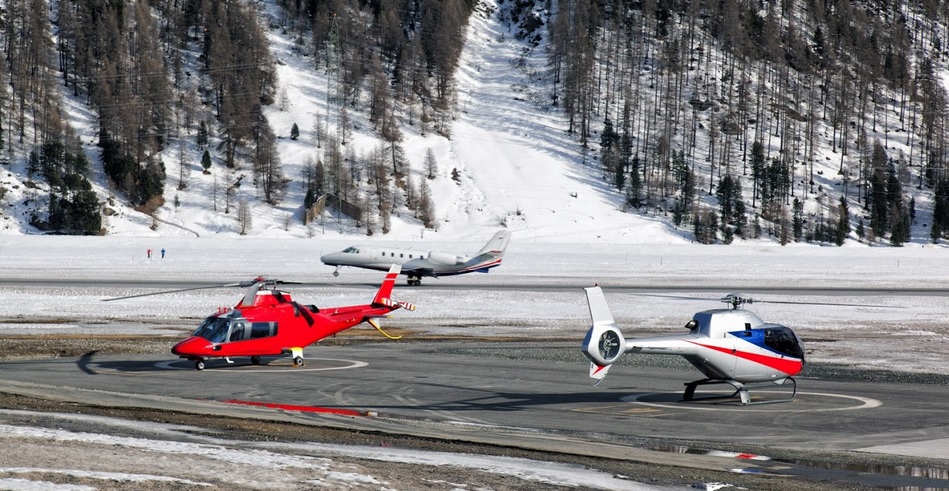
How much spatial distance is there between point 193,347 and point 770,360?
1559 centimetres

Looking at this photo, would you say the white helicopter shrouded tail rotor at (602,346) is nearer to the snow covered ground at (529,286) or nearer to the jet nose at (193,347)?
the snow covered ground at (529,286)

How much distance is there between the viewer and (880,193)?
13238 cm

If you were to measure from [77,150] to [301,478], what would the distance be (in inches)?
4347

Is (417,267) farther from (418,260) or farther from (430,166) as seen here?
(430,166)

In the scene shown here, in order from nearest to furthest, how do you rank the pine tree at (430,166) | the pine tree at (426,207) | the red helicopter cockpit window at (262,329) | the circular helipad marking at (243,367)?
the red helicopter cockpit window at (262,329)
the circular helipad marking at (243,367)
the pine tree at (426,207)
the pine tree at (430,166)

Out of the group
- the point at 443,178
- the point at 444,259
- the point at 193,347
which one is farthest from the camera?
the point at 443,178

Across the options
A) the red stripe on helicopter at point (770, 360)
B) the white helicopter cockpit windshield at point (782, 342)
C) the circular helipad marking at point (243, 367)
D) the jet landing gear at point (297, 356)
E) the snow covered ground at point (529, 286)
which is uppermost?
the white helicopter cockpit windshield at point (782, 342)

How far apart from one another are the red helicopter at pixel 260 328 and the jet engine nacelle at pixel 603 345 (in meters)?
11.0

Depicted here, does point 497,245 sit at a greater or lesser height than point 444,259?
greater

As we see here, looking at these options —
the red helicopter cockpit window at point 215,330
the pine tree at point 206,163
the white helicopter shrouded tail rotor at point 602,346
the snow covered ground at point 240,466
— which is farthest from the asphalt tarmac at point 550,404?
the pine tree at point 206,163

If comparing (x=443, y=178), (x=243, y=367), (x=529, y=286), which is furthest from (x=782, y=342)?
(x=443, y=178)

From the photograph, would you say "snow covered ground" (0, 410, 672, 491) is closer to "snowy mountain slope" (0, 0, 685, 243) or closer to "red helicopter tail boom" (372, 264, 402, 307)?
"red helicopter tail boom" (372, 264, 402, 307)

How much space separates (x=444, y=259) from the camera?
199ft

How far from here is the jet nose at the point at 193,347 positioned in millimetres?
26891
